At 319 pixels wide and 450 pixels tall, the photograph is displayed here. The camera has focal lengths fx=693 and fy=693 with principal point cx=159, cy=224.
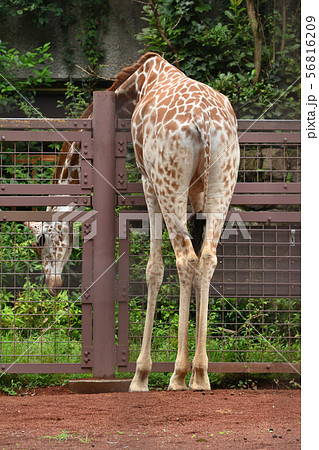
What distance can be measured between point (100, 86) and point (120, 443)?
548 cm

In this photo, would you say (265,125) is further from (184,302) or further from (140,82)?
(184,302)

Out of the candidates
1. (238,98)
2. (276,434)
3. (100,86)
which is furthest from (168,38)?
(276,434)

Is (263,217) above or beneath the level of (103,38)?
beneath

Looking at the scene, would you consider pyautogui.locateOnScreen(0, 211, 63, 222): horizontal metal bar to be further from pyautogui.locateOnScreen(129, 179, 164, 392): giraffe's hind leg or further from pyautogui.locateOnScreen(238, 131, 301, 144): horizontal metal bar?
pyautogui.locateOnScreen(238, 131, 301, 144): horizontal metal bar

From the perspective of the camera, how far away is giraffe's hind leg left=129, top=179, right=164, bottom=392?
383 centimetres

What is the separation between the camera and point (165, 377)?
4.48m

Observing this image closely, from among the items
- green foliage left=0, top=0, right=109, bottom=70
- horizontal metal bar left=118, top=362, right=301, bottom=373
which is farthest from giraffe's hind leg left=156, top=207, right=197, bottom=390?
green foliage left=0, top=0, right=109, bottom=70

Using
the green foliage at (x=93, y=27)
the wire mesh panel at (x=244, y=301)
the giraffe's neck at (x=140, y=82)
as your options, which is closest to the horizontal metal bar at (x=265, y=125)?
the giraffe's neck at (x=140, y=82)

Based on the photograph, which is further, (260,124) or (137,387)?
(260,124)

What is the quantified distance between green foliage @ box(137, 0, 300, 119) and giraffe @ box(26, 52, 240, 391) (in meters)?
1.93

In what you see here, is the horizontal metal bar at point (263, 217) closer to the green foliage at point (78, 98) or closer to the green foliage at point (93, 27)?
the green foliage at point (78, 98)

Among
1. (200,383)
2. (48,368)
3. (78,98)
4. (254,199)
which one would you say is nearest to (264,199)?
(254,199)

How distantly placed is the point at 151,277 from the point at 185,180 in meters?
0.62

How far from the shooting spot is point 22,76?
7309 mm
